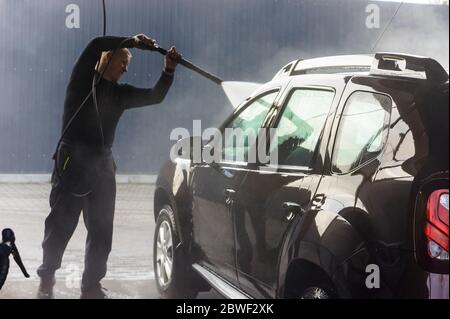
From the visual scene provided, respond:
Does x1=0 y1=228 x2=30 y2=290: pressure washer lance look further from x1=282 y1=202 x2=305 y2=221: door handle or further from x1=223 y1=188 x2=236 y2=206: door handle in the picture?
x1=282 y1=202 x2=305 y2=221: door handle

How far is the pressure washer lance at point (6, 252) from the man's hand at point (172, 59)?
1.47 m

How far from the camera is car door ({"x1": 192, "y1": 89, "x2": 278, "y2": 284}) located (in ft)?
10.4

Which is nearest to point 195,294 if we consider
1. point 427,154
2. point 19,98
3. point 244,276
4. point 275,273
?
point 244,276

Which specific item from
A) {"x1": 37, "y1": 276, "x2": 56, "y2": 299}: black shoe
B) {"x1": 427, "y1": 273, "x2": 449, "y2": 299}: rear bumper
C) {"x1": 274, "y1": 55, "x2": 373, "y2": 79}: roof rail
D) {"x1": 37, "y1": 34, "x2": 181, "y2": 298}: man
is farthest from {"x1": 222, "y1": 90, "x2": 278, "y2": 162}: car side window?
{"x1": 37, "y1": 276, "x2": 56, "y2": 299}: black shoe

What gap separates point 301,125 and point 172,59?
1.35 metres

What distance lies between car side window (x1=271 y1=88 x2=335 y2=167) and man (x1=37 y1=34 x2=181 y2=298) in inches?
47.6

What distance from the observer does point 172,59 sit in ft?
12.8

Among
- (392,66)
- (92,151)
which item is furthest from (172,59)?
(392,66)

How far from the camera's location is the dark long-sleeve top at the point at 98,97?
3809 mm

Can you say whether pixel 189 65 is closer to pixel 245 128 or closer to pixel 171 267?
pixel 245 128

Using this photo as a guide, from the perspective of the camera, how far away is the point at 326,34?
376 centimetres

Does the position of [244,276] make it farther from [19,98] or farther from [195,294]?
[19,98]

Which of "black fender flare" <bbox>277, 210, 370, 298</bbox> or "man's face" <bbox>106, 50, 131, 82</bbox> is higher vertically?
"man's face" <bbox>106, 50, 131, 82</bbox>
